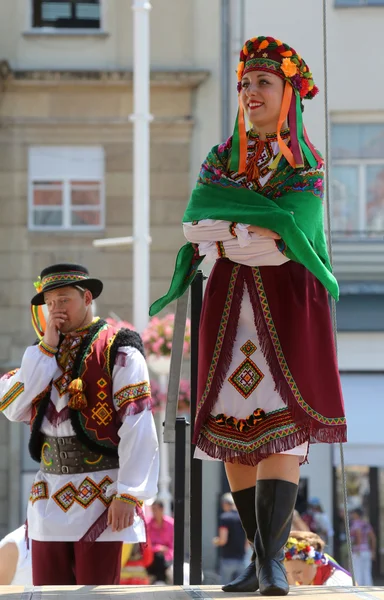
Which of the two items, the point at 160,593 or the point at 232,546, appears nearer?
the point at 160,593

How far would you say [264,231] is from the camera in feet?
11.6

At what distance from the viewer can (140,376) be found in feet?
13.8

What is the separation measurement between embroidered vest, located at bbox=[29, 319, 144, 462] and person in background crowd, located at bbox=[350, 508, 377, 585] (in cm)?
957

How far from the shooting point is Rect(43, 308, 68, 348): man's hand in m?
4.24

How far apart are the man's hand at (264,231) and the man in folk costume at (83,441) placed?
0.88 m

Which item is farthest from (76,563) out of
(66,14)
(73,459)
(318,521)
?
(66,14)

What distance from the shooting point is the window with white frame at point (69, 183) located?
1556 centimetres

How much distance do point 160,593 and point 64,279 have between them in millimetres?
1248

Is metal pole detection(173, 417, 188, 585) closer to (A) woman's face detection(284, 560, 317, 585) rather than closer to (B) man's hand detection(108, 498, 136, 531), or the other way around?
(B) man's hand detection(108, 498, 136, 531)

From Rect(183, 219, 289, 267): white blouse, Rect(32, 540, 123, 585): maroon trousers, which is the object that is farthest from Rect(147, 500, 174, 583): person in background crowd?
Rect(183, 219, 289, 267): white blouse

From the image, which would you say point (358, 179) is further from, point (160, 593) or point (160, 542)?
point (160, 593)

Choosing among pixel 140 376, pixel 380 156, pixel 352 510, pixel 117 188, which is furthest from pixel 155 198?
pixel 140 376

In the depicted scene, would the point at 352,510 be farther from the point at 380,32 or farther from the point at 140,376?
the point at 140,376

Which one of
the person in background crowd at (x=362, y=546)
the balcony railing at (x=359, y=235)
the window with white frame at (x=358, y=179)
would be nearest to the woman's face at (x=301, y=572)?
the person in background crowd at (x=362, y=546)
